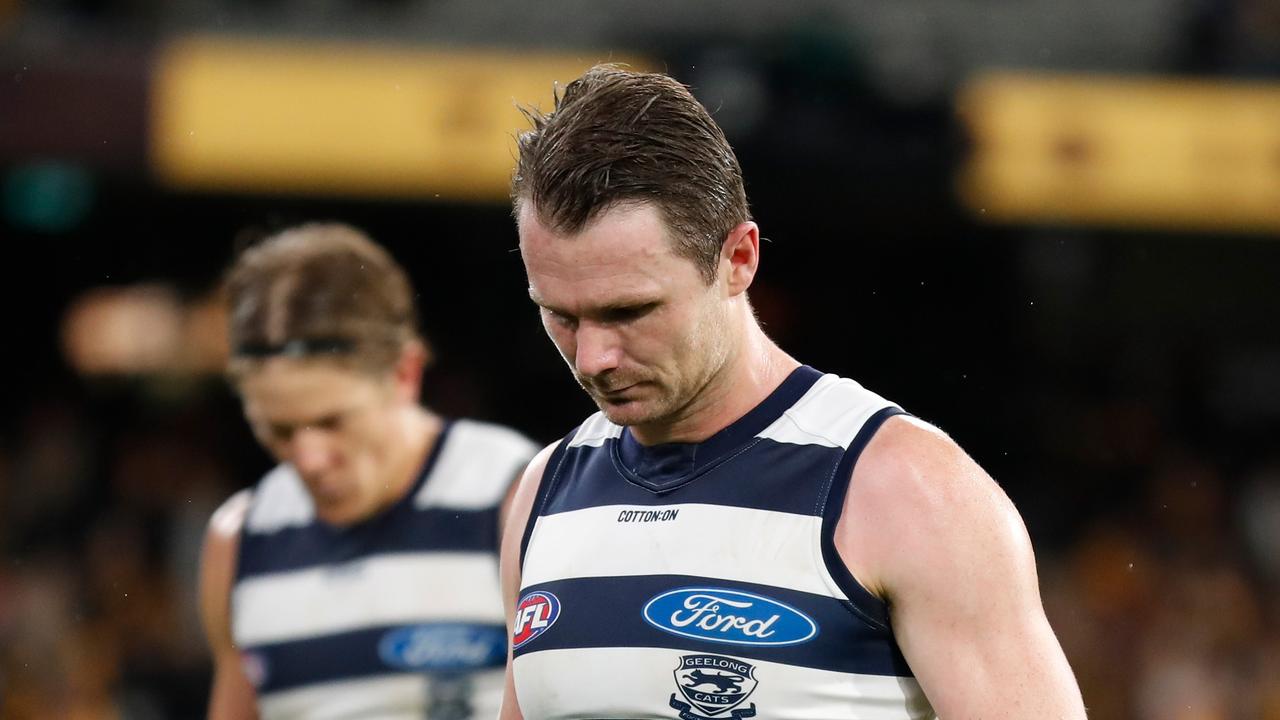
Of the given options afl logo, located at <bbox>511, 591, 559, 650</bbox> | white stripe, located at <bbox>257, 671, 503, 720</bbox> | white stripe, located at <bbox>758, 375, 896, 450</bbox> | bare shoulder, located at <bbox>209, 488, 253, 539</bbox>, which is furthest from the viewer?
bare shoulder, located at <bbox>209, 488, 253, 539</bbox>

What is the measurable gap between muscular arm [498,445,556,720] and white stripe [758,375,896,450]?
0.48 metres

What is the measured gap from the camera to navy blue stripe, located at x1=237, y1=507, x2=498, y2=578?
3.60m

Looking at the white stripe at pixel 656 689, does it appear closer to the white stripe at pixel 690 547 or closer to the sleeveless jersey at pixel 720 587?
the sleeveless jersey at pixel 720 587

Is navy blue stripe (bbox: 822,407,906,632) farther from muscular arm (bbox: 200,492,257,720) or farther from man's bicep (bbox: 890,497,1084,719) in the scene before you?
muscular arm (bbox: 200,492,257,720)

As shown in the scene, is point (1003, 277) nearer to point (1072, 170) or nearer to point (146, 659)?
point (1072, 170)

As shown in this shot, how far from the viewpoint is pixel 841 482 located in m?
2.25

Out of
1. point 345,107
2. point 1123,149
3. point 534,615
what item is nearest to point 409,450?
point 534,615

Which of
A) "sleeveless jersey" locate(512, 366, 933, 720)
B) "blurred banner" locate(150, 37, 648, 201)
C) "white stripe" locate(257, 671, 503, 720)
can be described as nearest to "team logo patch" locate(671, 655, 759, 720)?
"sleeveless jersey" locate(512, 366, 933, 720)

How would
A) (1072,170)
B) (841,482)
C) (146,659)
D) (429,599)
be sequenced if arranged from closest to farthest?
(841,482)
(429,599)
(146,659)
(1072,170)

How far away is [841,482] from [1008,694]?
0.36 meters

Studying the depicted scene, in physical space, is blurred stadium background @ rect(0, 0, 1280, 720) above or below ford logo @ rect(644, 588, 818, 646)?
below

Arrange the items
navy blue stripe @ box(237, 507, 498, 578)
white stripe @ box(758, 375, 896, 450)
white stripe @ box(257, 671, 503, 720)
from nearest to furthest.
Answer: white stripe @ box(758, 375, 896, 450) → white stripe @ box(257, 671, 503, 720) → navy blue stripe @ box(237, 507, 498, 578)

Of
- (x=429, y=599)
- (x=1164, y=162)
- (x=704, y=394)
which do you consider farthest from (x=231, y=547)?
(x=1164, y=162)

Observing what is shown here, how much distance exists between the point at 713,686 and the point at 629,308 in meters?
0.53
